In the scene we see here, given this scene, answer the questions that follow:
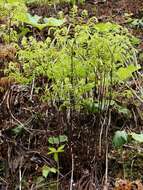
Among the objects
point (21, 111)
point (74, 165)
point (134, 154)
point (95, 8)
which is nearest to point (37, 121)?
point (21, 111)

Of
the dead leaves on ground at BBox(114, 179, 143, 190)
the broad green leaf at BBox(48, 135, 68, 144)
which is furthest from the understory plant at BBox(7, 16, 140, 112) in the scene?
the dead leaves on ground at BBox(114, 179, 143, 190)

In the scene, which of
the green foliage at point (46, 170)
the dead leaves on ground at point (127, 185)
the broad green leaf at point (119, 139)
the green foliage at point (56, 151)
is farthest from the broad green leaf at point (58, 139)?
the dead leaves on ground at point (127, 185)

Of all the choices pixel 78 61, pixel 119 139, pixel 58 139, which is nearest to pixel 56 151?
pixel 58 139

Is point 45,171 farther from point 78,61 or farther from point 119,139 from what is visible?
point 78,61

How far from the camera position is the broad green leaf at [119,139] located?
2.77 m

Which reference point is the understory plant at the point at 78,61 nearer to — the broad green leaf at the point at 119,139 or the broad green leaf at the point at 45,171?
the broad green leaf at the point at 119,139

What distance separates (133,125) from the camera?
10.4ft

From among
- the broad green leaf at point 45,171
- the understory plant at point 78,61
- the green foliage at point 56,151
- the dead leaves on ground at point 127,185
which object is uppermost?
the understory plant at point 78,61

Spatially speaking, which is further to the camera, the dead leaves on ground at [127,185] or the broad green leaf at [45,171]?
the broad green leaf at [45,171]

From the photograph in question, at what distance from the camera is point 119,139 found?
2.77 m

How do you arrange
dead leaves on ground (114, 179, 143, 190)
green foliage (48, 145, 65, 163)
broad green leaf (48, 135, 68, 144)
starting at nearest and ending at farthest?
dead leaves on ground (114, 179, 143, 190), green foliage (48, 145, 65, 163), broad green leaf (48, 135, 68, 144)

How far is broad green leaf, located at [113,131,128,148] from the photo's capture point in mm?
2766

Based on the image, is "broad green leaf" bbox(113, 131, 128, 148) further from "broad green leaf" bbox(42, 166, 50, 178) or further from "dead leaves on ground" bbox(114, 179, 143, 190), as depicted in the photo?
"broad green leaf" bbox(42, 166, 50, 178)

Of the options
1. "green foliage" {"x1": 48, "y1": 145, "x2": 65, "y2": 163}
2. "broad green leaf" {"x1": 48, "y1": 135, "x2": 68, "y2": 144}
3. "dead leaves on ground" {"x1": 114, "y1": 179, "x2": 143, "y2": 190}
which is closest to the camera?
"dead leaves on ground" {"x1": 114, "y1": 179, "x2": 143, "y2": 190}
